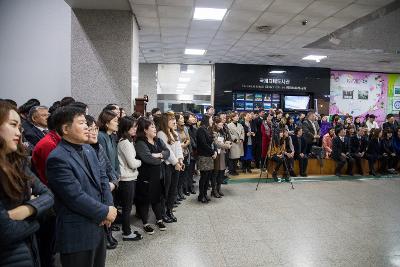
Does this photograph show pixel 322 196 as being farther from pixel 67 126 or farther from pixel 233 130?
pixel 67 126

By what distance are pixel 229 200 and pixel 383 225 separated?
236 centimetres

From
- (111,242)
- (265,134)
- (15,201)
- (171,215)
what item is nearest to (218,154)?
(171,215)

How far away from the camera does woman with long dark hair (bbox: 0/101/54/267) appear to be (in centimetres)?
135

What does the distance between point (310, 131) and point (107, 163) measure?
21.4 feet

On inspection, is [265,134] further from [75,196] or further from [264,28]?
[75,196]

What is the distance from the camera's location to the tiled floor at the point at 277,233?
10.1 feet

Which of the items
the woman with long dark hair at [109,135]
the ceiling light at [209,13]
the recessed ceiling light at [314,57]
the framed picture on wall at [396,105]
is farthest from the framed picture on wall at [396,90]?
the woman with long dark hair at [109,135]

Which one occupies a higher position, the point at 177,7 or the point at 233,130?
the point at 177,7

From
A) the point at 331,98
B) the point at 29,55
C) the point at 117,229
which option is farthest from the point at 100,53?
the point at 331,98

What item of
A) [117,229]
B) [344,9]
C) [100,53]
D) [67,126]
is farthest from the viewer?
[100,53]

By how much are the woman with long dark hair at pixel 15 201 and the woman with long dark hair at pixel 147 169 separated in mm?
1951

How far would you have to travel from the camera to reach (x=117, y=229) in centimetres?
379

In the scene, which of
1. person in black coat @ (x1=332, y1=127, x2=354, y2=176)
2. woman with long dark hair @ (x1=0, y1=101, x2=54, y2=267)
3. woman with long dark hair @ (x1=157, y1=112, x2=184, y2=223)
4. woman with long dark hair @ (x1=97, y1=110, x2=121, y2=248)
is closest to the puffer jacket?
woman with long dark hair @ (x1=0, y1=101, x2=54, y2=267)

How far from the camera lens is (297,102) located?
1192 centimetres
